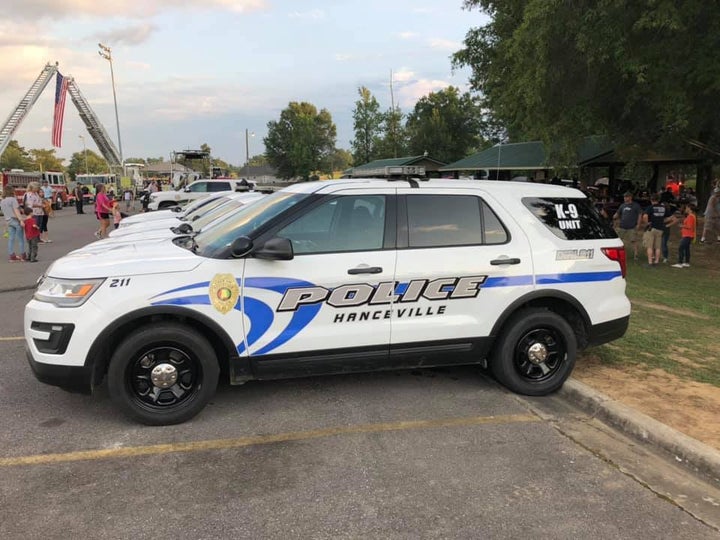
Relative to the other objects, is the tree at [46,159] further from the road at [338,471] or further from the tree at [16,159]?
the road at [338,471]

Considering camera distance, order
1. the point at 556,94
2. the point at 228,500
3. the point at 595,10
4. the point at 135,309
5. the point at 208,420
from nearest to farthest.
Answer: the point at 228,500 → the point at 135,309 → the point at 208,420 → the point at 595,10 → the point at 556,94

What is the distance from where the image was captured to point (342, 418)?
4.11 metres

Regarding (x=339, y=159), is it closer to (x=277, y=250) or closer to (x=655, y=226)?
(x=655, y=226)

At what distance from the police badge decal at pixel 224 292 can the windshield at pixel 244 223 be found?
26cm

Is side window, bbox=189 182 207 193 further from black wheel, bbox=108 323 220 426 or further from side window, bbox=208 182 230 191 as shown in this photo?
black wheel, bbox=108 323 220 426

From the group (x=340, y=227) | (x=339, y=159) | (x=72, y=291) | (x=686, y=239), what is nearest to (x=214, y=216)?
(x=340, y=227)

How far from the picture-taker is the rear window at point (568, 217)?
15.2 feet

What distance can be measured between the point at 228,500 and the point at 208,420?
110cm

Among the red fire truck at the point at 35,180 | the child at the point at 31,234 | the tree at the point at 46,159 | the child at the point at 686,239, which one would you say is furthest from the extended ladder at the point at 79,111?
the tree at the point at 46,159

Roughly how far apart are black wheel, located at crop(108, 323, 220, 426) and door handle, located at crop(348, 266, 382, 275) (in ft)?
3.86

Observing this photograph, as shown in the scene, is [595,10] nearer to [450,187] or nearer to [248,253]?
[450,187]

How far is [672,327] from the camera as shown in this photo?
6680 millimetres

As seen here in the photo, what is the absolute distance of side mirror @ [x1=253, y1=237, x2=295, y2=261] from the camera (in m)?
3.81

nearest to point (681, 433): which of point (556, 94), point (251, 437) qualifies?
point (251, 437)
